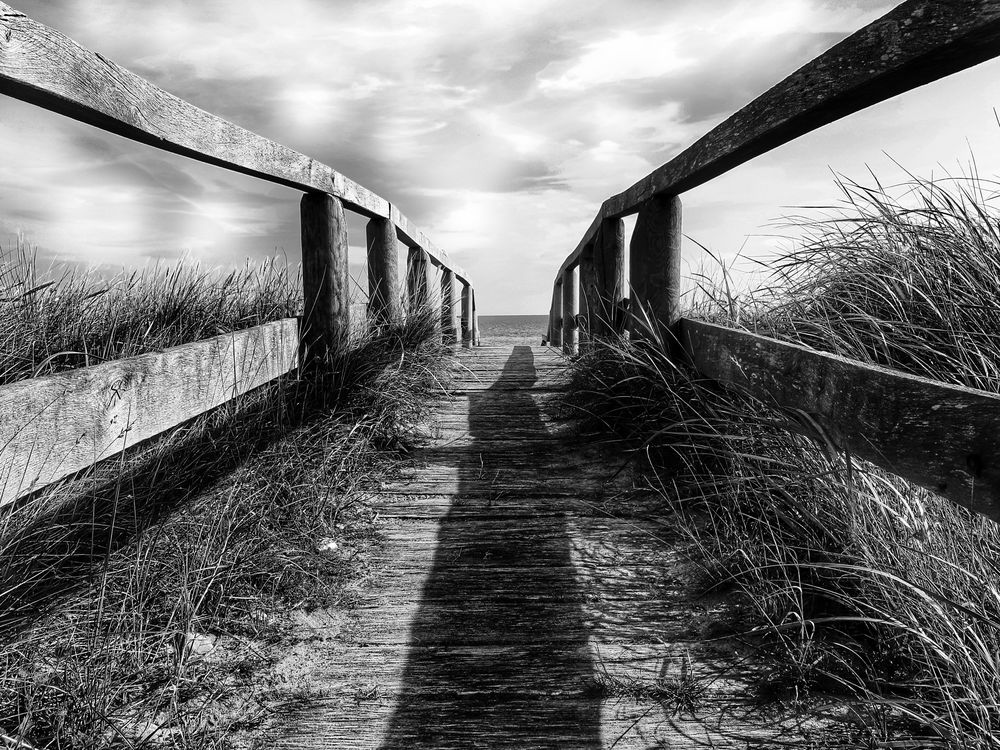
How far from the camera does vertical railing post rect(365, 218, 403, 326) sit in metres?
5.11

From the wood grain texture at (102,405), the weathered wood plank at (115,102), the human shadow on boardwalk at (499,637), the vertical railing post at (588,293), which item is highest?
the weathered wood plank at (115,102)

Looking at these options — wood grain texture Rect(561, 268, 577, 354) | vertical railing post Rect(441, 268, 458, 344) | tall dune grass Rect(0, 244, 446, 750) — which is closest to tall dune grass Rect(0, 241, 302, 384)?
tall dune grass Rect(0, 244, 446, 750)

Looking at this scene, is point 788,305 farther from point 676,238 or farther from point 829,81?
point 829,81

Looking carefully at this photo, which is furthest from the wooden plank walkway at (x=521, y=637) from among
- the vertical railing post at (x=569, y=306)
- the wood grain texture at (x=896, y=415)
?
the vertical railing post at (x=569, y=306)

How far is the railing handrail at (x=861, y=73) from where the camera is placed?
1.57m

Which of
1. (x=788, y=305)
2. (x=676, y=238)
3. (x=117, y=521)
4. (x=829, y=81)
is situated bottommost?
(x=117, y=521)

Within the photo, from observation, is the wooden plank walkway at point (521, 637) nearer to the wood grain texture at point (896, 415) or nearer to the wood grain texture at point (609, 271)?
the wood grain texture at point (896, 415)

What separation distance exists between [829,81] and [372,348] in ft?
9.53

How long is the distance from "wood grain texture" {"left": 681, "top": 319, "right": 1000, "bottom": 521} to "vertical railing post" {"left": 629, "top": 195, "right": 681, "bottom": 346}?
1.24 m

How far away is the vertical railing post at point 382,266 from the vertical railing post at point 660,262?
198 centimetres

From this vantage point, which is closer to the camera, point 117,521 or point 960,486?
point 960,486

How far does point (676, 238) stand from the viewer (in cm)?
376

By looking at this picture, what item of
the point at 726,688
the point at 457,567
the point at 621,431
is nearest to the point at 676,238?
the point at 621,431

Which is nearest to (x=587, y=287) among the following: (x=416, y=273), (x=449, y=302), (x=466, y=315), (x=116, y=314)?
(x=416, y=273)
